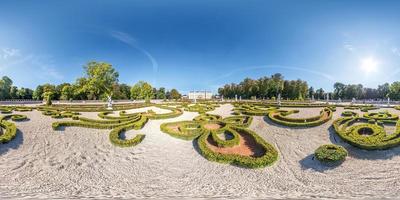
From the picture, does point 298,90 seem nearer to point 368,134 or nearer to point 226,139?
point 368,134

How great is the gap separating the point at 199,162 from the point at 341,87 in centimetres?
6861

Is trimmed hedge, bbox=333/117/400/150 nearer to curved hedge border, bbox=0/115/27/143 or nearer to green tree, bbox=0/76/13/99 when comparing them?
curved hedge border, bbox=0/115/27/143

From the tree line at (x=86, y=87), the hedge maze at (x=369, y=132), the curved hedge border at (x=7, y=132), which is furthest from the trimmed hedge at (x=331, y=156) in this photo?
the tree line at (x=86, y=87)

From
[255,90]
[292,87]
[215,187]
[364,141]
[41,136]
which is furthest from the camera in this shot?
[255,90]

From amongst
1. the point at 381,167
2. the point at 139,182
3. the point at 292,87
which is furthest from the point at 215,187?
the point at 292,87

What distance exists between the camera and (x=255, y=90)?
61125 millimetres

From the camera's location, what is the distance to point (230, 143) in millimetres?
10992

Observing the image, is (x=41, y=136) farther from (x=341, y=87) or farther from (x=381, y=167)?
(x=341, y=87)

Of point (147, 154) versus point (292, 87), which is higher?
point (292, 87)

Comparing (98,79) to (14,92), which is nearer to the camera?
(98,79)

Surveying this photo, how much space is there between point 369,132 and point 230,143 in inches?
290

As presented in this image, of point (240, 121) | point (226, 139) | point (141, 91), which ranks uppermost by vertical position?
point (141, 91)

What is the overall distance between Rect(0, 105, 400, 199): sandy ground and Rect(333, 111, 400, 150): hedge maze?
340 mm

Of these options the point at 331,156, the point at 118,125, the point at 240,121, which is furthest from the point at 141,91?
the point at 331,156
